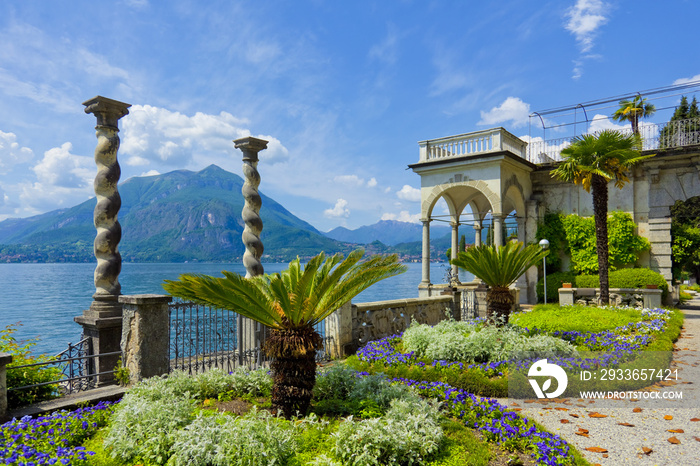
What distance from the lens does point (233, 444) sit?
3.39m

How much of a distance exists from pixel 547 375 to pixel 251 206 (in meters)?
6.12

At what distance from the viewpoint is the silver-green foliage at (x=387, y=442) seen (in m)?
3.47

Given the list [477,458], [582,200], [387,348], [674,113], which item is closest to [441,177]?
[582,200]

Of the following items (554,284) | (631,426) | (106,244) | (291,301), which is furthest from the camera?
(554,284)

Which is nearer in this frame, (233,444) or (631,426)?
(233,444)

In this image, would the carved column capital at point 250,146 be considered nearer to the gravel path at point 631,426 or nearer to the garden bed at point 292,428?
the garden bed at point 292,428

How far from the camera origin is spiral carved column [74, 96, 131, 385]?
6555 mm

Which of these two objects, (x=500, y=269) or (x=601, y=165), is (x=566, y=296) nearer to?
(x=601, y=165)

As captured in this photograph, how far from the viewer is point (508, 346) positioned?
731cm

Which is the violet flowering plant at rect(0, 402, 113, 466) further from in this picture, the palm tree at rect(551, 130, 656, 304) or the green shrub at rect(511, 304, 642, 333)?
the palm tree at rect(551, 130, 656, 304)

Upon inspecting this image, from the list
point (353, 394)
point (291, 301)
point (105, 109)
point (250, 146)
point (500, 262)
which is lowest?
point (353, 394)

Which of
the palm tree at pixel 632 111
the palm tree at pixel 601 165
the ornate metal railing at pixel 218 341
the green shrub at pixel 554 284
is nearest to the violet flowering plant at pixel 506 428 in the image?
the ornate metal railing at pixel 218 341

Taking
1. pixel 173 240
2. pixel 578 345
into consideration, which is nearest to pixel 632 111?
pixel 578 345

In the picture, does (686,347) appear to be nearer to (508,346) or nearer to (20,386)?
(508,346)
